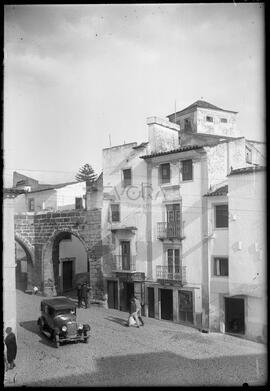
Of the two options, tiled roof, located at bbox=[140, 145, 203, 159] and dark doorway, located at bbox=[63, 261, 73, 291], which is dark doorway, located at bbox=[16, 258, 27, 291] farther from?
tiled roof, located at bbox=[140, 145, 203, 159]

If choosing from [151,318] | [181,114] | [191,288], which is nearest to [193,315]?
[191,288]

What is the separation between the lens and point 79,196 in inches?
1118

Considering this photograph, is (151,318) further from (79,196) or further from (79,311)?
(79,196)

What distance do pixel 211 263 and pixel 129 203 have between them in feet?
20.9

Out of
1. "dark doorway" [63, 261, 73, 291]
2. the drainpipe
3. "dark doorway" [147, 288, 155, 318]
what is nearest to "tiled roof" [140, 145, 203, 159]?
the drainpipe

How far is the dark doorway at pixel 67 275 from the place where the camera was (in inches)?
1093

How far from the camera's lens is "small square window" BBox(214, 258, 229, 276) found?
19000 mm

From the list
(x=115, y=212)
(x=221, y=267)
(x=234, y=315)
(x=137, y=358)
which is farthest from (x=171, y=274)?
(x=137, y=358)

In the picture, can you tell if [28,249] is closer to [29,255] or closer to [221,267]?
[29,255]

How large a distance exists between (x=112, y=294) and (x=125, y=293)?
3.64 ft

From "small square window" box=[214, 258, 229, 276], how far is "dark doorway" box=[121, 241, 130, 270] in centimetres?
594

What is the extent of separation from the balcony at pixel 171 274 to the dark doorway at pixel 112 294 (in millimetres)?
3531

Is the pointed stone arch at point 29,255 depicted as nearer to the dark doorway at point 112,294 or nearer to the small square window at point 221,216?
the dark doorway at point 112,294

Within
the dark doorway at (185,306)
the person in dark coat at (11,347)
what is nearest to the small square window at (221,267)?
the dark doorway at (185,306)
